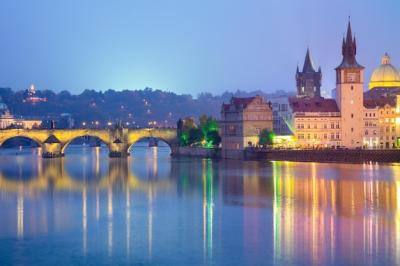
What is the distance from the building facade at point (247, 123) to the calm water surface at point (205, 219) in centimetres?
3020

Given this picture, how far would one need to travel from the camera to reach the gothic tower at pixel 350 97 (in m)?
102

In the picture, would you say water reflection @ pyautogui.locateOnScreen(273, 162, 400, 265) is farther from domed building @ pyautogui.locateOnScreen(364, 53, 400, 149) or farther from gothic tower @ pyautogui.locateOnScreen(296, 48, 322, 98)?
gothic tower @ pyautogui.locateOnScreen(296, 48, 322, 98)

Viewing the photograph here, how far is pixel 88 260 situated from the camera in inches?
1358

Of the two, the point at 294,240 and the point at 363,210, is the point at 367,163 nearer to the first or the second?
the point at 363,210

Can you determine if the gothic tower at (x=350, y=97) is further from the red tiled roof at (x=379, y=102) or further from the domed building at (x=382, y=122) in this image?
the red tiled roof at (x=379, y=102)

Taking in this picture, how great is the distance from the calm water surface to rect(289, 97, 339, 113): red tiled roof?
2979 centimetres

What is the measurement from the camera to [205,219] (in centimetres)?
4494

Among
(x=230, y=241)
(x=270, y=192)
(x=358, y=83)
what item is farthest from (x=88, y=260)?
(x=358, y=83)

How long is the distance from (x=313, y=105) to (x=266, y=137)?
7914mm

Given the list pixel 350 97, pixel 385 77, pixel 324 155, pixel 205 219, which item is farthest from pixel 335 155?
pixel 205 219

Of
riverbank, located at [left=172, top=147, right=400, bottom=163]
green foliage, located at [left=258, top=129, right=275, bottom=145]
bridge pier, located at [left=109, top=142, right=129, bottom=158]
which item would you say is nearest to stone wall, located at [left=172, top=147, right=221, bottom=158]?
bridge pier, located at [left=109, top=142, right=129, bottom=158]

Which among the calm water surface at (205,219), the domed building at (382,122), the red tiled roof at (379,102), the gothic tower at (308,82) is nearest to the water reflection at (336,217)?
the calm water surface at (205,219)

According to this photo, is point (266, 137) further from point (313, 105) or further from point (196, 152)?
point (196, 152)

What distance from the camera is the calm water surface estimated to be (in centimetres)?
3528
